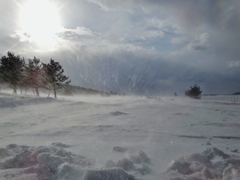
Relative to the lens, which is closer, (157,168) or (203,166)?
(203,166)

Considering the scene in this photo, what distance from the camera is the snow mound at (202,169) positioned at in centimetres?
522

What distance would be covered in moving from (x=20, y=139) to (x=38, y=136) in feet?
2.74

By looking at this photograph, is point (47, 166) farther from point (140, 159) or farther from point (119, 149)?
point (119, 149)

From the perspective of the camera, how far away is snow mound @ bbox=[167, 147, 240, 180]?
5.22 m

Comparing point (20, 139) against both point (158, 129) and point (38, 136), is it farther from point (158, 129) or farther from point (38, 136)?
point (158, 129)

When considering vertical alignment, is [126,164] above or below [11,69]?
below

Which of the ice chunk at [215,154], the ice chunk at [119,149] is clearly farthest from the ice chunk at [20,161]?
the ice chunk at [215,154]

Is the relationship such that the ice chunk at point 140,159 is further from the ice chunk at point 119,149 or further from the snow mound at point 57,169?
the ice chunk at point 119,149

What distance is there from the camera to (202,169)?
550 cm

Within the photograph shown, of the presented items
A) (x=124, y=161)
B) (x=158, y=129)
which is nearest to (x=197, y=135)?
(x=158, y=129)

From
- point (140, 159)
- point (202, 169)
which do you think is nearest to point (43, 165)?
point (140, 159)

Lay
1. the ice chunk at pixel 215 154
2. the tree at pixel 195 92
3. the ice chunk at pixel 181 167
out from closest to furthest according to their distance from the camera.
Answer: the ice chunk at pixel 181 167 → the ice chunk at pixel 215 154 → the tree at pixel 195 92

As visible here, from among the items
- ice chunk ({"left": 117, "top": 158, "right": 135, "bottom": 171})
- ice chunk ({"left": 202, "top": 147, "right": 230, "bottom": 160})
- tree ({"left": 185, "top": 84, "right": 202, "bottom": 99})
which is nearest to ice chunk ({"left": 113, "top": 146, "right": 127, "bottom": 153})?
ice chunk ({"left": 117, "top": 158, "right": 135, "bottom": 171})

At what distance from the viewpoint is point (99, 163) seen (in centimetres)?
668
